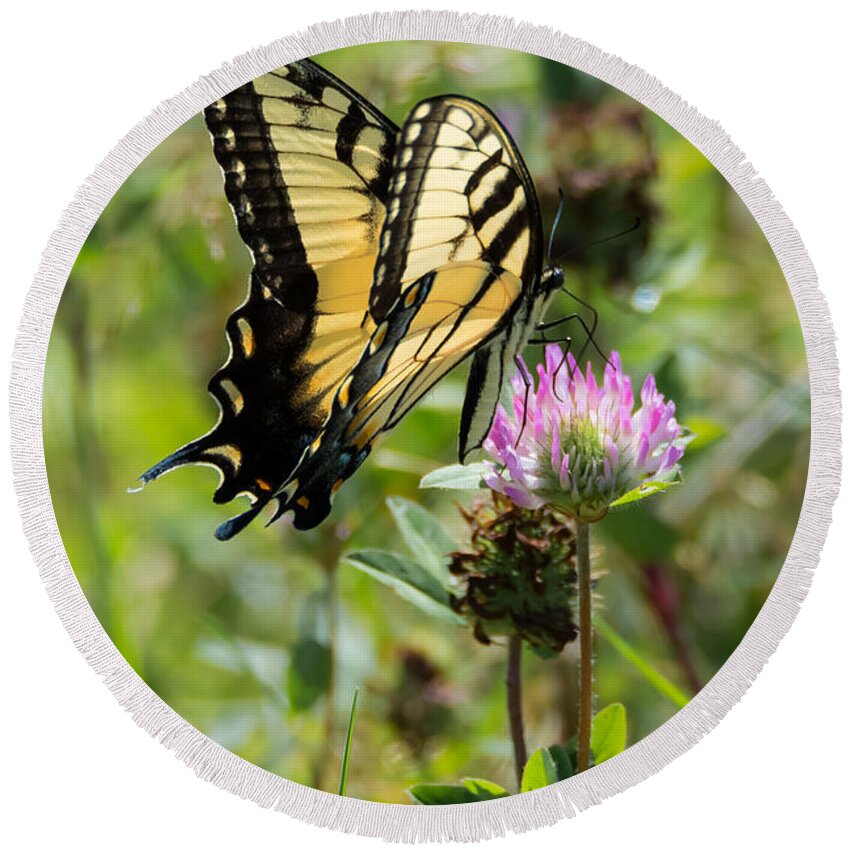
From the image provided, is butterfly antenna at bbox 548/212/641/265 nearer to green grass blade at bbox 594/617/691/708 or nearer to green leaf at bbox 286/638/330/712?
green grass blade at bbox 594/617/691/708

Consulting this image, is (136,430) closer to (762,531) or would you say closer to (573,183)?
(573,183)

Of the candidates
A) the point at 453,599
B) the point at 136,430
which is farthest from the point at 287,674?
the point at 136,430

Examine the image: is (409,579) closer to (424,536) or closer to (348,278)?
(424,536)

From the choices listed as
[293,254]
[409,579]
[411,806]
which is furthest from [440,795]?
[293,254]

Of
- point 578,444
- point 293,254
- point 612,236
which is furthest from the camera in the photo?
point 612,236

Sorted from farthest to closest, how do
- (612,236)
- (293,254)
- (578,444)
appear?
(612,236) → (293,254) → (578,444)
